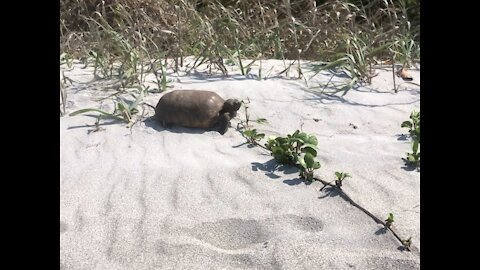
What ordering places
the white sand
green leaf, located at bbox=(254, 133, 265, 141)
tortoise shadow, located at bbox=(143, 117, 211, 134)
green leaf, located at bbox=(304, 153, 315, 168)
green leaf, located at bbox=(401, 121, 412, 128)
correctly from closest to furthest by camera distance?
the white sand, green leaf, located at bbox=(304, 153, 315, 168), green leaf, located at bbox=(254, 133, 265, 141), green leaf, located at bbox=(401, 121, 412, 128), tortoise shadow, located at bbox=(143, 117, 211, 134)

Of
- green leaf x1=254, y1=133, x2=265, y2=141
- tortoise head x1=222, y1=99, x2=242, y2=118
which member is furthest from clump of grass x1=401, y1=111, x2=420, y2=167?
tortoise head x1=222, y1=99, x2=242, y2=118

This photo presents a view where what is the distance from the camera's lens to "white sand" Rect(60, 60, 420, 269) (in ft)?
6.81

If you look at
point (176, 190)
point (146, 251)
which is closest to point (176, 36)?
point (176, 190)

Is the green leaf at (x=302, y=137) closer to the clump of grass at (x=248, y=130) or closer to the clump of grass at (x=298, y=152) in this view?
the clump of grass at (x=298, y=152)

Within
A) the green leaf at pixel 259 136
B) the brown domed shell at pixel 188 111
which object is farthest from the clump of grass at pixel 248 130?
the brown domed shell at pixel 188 111

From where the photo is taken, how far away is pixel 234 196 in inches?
98.2

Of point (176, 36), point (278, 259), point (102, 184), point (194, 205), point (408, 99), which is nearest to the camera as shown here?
point (278, 259)

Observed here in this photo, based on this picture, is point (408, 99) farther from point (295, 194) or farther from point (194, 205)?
point (194, 205)

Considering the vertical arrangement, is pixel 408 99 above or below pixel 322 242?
above

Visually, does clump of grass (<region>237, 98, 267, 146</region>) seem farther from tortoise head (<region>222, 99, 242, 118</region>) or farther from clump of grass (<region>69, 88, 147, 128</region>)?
clump of grass (<region>69, 88, 147, 128</region>)

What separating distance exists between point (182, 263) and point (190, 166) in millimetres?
814

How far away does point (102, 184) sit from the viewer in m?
2.64

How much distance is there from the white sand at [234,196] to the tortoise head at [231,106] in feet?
0.24

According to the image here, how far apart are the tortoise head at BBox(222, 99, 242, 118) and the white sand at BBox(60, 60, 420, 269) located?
0.07m
